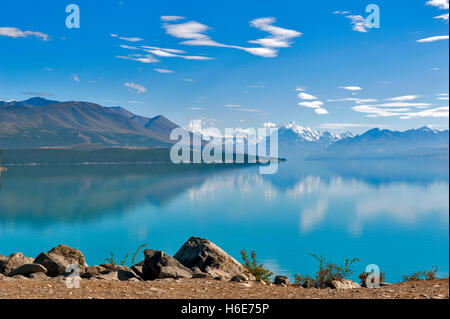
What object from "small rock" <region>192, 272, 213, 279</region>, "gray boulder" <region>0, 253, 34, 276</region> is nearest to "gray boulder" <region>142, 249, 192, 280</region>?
"small rock" <region>192, 272, 213, 279</region>

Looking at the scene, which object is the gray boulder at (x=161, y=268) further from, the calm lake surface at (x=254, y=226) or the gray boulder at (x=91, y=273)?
the calm lake surface at (x=254, y=226)

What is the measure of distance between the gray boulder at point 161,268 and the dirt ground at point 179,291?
103 cm

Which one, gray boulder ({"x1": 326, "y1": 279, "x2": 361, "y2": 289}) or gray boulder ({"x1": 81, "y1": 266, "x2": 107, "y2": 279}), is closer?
gray boulder ({"x1": 326, "y1": 279, "x2": 361, "y2": 289})

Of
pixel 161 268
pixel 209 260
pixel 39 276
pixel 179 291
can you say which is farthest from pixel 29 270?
pixel 209 260

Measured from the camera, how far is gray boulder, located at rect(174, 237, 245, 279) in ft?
54.2

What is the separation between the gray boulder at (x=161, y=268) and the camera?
1481 centimetres

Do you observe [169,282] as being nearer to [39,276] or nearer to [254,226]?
[39,276]

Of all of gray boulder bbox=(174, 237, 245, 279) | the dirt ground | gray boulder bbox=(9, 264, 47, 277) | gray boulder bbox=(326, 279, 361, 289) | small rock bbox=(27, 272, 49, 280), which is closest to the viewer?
the dirt ground

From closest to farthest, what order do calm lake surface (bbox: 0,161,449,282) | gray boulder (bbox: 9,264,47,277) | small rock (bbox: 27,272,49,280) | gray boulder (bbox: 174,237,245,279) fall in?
small rock (bbox: 27,272,49,280) → gray boulder (bbox: 9,264,47,277) → gray boulder (bbox: 174,237,245,279) → calm lake surface (bbox: 0,161,449,282)

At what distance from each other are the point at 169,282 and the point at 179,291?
1842 millimetres

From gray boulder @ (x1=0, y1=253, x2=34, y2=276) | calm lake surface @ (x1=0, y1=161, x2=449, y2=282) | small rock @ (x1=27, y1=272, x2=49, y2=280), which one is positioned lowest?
calm lake surface @ (x1=0, y1=161, x2=449, y2=282)

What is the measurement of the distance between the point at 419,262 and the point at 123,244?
29663mm

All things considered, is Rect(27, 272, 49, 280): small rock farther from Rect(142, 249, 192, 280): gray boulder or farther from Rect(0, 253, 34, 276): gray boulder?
Rect(142, 249, 192, 280): gray boulder
